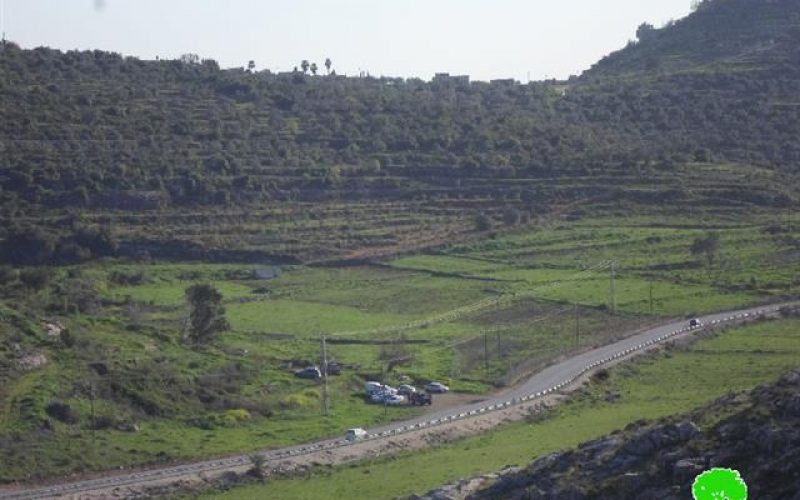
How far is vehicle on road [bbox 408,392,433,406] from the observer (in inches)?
2292

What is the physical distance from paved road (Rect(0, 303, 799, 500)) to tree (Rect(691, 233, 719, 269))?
11019mm

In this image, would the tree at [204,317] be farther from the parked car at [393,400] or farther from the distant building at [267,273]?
the distant building at [267,273]

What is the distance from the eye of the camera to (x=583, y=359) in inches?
2574

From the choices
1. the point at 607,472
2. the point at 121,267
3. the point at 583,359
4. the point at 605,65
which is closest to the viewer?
the point at 607,472

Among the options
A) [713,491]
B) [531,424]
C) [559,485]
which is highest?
[713,491]

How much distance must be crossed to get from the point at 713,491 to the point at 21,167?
8809cm

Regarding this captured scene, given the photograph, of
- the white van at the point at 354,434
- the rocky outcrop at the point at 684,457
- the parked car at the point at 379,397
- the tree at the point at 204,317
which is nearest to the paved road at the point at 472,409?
the white van at the point at 354,434

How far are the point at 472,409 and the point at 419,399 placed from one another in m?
2.30

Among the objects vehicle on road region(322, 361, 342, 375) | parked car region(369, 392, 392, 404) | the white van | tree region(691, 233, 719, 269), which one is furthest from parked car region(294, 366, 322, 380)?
tree region(691, 233, 719, 269)

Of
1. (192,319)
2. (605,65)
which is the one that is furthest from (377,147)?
(605,65)

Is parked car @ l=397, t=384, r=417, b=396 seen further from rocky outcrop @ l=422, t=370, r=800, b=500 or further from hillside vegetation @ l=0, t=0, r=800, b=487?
rocky outcrop @ l=422, t=370, r=800, b=500

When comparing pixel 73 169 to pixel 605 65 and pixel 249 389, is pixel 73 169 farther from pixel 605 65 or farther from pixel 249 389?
pixel 605 65

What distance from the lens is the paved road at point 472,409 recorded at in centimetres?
4603

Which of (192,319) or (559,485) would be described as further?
(192,319)
